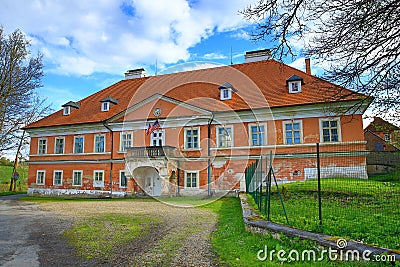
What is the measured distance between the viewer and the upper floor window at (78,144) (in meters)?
25.6

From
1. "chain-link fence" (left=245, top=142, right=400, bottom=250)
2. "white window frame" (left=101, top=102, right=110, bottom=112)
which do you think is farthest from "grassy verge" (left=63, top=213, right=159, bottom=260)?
"white window frame" (left=101, top=102, right=110, bottom=112)

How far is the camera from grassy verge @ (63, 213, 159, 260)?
260 inches

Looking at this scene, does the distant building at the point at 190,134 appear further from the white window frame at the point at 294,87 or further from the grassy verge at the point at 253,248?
the grassy verge at the point at 253,248

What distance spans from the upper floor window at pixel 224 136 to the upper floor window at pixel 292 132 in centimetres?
360

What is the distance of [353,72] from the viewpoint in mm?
6656

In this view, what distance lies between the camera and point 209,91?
942 inches

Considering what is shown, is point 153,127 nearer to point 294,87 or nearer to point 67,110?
point 294,87

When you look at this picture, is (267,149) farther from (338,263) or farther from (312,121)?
(338,263)

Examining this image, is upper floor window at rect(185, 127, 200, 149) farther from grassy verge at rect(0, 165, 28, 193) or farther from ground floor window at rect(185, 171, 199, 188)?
grassy verge at rect(0, 165, 28, 193)

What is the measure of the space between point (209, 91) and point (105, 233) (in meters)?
16.9

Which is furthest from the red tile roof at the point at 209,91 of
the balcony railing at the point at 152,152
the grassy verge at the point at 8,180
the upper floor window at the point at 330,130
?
the grassy verge at the point at 8,180

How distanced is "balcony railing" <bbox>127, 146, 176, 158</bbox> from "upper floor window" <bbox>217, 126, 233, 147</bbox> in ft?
10.4

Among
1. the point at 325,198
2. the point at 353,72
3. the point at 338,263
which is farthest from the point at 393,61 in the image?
the point at 325,198

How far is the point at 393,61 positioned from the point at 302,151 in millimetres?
13309
